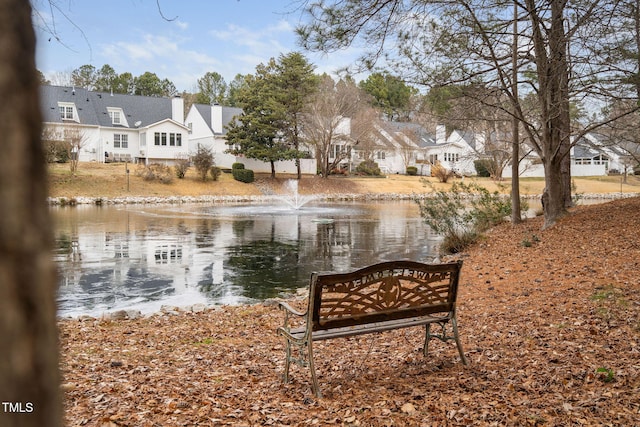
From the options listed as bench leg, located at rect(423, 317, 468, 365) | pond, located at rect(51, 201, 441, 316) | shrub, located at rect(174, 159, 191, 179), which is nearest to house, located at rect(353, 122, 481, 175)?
shrub, located at rect(174, 159, 191, 179)

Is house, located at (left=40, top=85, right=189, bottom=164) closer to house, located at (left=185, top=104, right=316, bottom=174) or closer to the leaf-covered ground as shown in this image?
house, located at (left=185, top=104, right=316, bottom=174)

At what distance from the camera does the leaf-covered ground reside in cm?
361

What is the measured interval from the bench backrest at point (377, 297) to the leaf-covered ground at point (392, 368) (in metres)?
0.52

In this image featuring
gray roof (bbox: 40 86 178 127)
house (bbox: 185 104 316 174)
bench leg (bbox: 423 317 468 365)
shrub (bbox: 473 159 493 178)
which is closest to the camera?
bench leg (bbox: 423 317 468 365)

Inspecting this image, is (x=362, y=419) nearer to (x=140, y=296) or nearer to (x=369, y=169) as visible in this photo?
(x=140, y=296)

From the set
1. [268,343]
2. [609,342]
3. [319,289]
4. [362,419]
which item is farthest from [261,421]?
[609,342]

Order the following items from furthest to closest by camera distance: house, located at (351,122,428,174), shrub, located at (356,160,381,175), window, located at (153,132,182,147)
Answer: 1. shrub, located at (356,160,381,175)
2. house, located at (351,122,428,174)
3. window, located at (153,132,182,147)

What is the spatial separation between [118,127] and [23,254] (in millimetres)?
51376

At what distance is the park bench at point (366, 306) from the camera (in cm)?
434

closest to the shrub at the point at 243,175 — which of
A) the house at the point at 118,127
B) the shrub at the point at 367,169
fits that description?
the house at the point at 118,127

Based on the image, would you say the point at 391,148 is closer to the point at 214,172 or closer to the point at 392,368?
the point at 214,172

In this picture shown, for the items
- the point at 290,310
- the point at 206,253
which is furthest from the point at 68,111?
the point at 290,310

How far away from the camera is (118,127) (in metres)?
48.4

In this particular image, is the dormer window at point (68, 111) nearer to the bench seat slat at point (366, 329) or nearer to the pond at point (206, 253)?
the pond at point (206, 253)
